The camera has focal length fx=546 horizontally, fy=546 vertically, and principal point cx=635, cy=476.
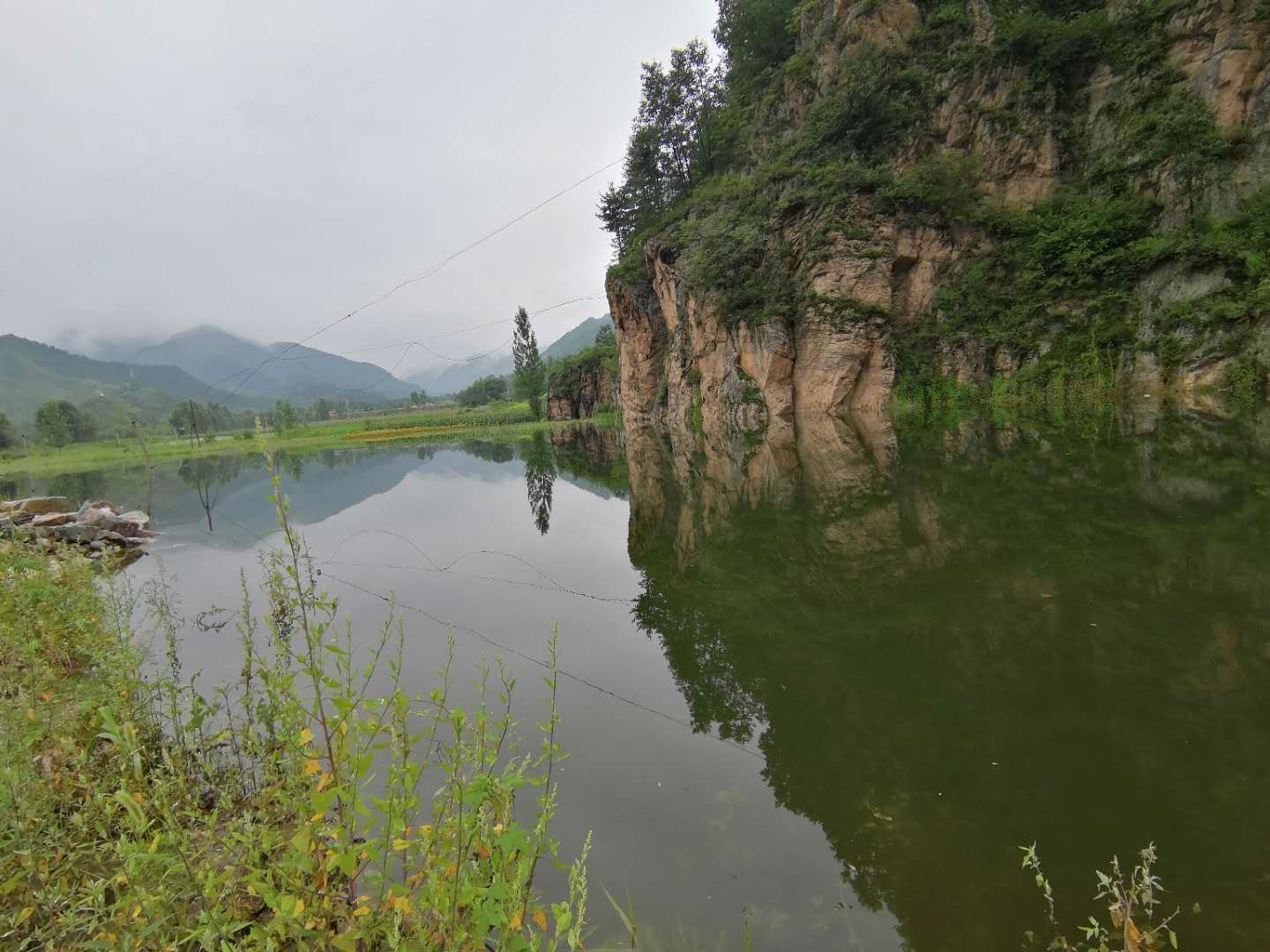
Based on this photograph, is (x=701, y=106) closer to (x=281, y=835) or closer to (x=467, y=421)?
(x=281, y=835)

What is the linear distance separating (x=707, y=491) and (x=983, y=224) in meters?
21.6

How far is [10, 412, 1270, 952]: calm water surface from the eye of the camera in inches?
96.6

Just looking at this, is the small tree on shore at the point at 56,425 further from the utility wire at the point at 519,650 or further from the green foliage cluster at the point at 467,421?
the utility wire at the point at 519,650

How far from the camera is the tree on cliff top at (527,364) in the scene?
69625 millimetres

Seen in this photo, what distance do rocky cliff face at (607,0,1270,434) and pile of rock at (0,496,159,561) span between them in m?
22.5

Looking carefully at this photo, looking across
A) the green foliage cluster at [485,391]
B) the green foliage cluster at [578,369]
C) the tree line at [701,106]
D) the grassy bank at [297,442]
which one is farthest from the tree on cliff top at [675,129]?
the green foliage cluster at [485,391]

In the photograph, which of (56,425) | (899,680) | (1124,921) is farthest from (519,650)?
(56,425)

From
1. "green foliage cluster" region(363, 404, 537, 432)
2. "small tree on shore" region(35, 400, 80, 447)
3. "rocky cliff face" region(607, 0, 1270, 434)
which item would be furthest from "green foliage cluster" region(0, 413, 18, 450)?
"rocky cliff face" region(607, 0, 1270, 434)

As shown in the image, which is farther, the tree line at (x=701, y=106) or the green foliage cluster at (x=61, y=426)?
the green foliage cluster at (x=61, y=426)

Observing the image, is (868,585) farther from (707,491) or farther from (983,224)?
(983,224)

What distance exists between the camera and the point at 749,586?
643cm

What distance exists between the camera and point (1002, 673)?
12.7 ft

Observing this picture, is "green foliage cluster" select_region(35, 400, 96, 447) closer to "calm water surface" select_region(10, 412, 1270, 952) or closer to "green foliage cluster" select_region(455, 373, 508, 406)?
"green foliage cluster" select_region(455, 373, 508, 406)

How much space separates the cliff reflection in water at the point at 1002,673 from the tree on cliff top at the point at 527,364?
206 feet
